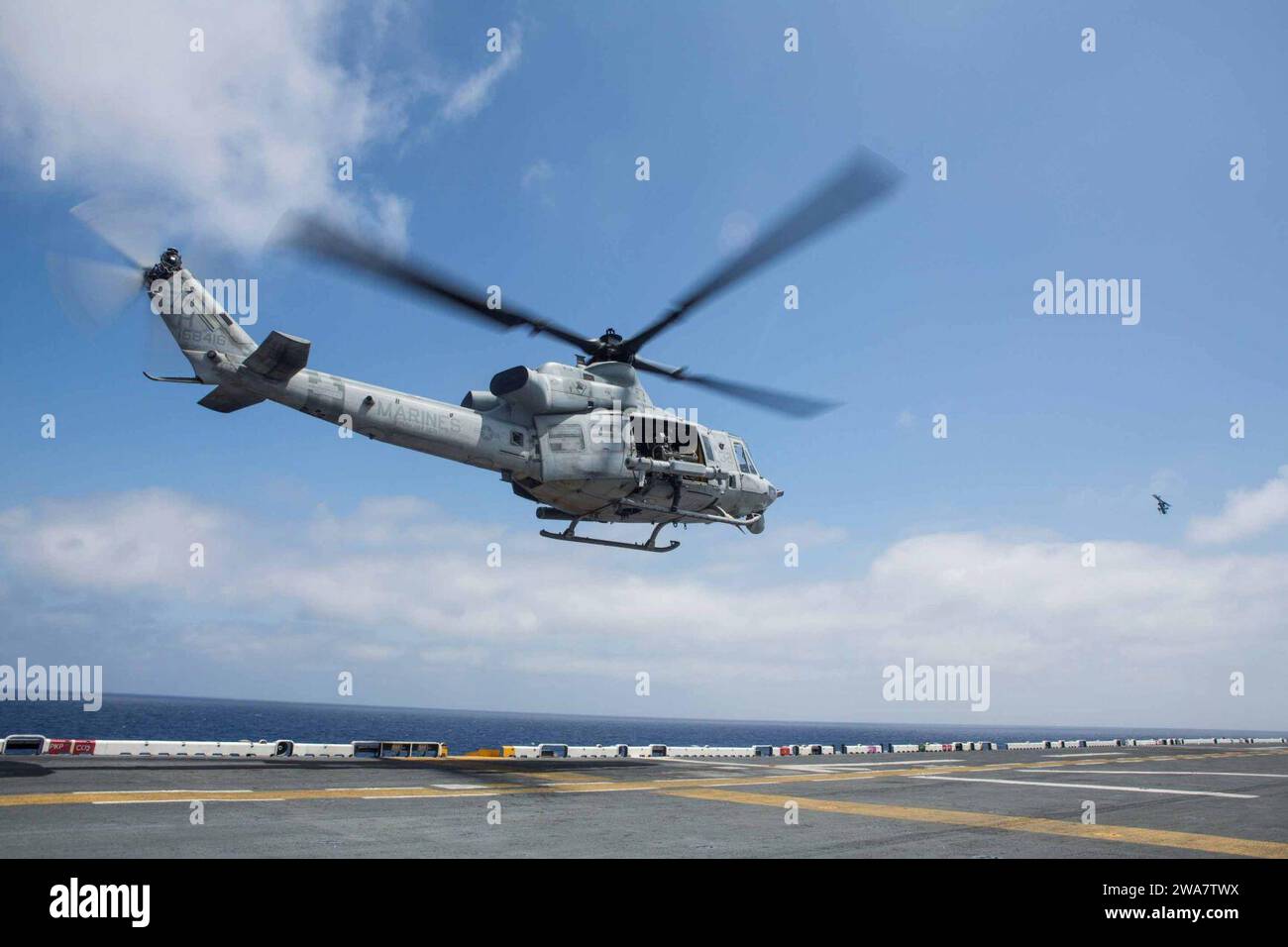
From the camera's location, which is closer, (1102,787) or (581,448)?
(1102,787)

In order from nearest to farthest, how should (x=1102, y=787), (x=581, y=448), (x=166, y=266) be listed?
(x=166, y=266) → (x=1102, y=787) → (x=581, y=448)

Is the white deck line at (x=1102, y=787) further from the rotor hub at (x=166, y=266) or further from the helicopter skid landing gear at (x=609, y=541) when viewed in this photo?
the rotor hub at (x=166, y=266)

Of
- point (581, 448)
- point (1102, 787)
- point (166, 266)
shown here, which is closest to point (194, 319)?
point (166, 266)

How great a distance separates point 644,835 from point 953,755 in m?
28.8

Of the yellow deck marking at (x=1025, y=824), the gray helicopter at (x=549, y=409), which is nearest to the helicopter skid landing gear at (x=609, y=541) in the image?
the gray helicopter at (x=549, y=409)

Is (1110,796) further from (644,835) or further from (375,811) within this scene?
(375,811)

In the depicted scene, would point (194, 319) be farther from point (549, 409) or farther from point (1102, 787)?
point (1102, 787)

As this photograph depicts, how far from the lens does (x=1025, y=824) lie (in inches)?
509

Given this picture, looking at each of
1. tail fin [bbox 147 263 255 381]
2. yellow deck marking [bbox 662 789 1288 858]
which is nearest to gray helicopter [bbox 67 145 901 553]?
tail fin [bbox 147 263 255 381]

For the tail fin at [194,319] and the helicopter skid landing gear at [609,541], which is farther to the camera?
the helicopter skid landing gear at [609,541]

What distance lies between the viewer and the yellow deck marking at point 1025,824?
11.1m

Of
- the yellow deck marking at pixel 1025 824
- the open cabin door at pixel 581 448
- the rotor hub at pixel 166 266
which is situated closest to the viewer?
the yellow deck marking at pixel 1025 824
